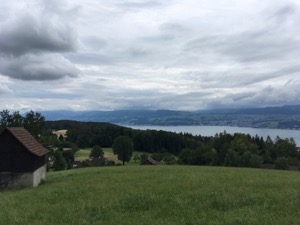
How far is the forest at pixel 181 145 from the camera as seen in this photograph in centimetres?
7181

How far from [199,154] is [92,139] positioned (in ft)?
209

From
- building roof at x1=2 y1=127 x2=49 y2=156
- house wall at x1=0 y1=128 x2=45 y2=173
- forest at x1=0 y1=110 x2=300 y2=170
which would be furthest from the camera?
forest at x1=0 y1=110 x2=300 y2=170

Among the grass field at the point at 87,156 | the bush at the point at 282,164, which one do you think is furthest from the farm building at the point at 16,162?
the grass field at the point at 87,156

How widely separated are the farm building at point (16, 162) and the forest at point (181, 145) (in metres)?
34.5

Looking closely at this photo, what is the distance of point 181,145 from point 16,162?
4888 inches

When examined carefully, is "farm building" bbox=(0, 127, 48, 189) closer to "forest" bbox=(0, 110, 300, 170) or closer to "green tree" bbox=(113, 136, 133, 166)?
"forest" bbox=(0, 110, 300, 170)

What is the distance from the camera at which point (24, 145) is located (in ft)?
114

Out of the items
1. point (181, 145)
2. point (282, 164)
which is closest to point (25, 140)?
point (282, 164)

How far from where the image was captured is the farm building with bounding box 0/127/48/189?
3373 centimetres

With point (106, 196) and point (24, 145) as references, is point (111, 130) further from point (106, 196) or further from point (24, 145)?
point (106, 196)

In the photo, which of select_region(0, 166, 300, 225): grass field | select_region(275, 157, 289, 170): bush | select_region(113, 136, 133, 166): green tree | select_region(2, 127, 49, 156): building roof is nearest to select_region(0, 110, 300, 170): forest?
select_region(275, 157, 289, 170): bush

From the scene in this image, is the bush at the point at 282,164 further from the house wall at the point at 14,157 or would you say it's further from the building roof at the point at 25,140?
the house wall at the point at 14,157

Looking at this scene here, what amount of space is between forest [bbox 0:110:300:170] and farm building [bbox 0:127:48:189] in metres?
34.5

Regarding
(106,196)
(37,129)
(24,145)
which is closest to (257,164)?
(37,129)
